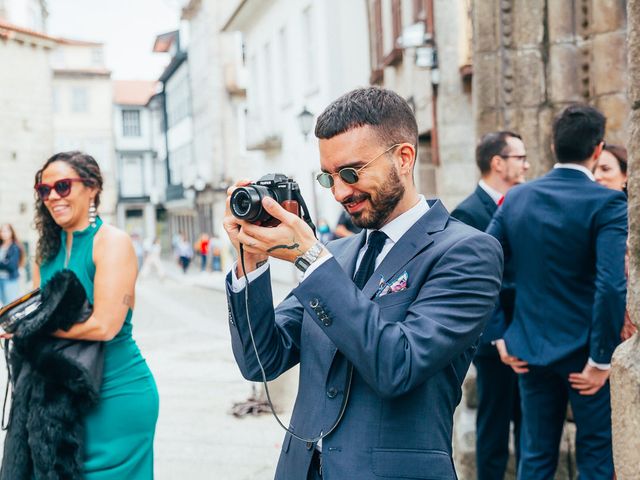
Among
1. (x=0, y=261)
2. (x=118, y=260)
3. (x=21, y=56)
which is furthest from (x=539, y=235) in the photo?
(x=21, y=56)

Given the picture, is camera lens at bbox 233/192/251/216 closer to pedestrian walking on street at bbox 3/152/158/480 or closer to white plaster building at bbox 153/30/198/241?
pedestrian walking on street at bbox 3/152/158/480

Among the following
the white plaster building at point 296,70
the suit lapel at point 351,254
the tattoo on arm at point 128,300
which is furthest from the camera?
the white plaster building at point 296,70

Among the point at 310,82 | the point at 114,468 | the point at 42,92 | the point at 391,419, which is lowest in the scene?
the point at 114,468

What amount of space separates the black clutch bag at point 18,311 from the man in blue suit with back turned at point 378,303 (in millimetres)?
1514

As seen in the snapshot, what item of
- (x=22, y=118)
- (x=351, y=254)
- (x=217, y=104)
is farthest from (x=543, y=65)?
(x=22, y=118)

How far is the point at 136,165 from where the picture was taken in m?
62.0

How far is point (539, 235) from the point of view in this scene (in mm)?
3605

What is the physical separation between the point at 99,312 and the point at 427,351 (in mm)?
1884

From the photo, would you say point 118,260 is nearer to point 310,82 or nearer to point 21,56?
point 310,82

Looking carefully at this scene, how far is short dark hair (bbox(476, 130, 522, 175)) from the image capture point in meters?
4.58

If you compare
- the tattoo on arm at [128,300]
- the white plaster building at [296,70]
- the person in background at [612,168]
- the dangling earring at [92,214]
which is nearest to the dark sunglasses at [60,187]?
the dangling earring at [92,214]

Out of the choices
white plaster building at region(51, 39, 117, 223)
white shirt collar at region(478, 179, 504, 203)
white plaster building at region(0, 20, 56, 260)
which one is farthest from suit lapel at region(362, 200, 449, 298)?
white plaster building at region(51, 39, 117, 223)

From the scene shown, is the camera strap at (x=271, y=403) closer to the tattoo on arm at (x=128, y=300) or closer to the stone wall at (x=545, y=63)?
the tattoo on arm at (x=128, y=300)

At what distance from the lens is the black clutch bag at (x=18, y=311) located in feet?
11.2
